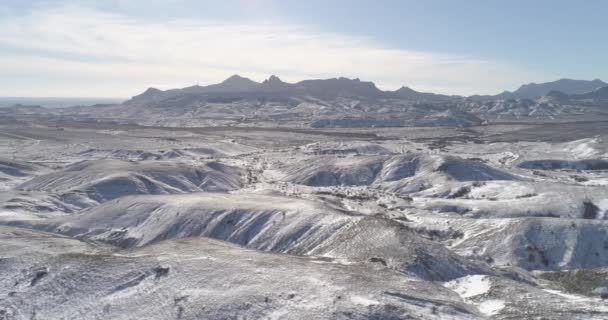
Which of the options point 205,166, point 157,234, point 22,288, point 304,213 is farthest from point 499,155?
point 22,288

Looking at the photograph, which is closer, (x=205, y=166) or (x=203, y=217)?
(x=203, y=217)

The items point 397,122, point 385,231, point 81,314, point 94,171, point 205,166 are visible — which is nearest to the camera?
point 81,314

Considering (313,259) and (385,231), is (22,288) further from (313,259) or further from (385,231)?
(385,231)

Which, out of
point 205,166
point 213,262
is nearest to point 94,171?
point 205,166

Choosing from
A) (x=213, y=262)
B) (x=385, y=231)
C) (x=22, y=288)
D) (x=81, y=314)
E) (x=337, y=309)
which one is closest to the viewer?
(x=337, y=309)

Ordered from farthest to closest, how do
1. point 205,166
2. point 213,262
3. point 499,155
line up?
1. point 499,155
2. point 205,166
3. point 213,262

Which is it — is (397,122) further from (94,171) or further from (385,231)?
(385,231)
